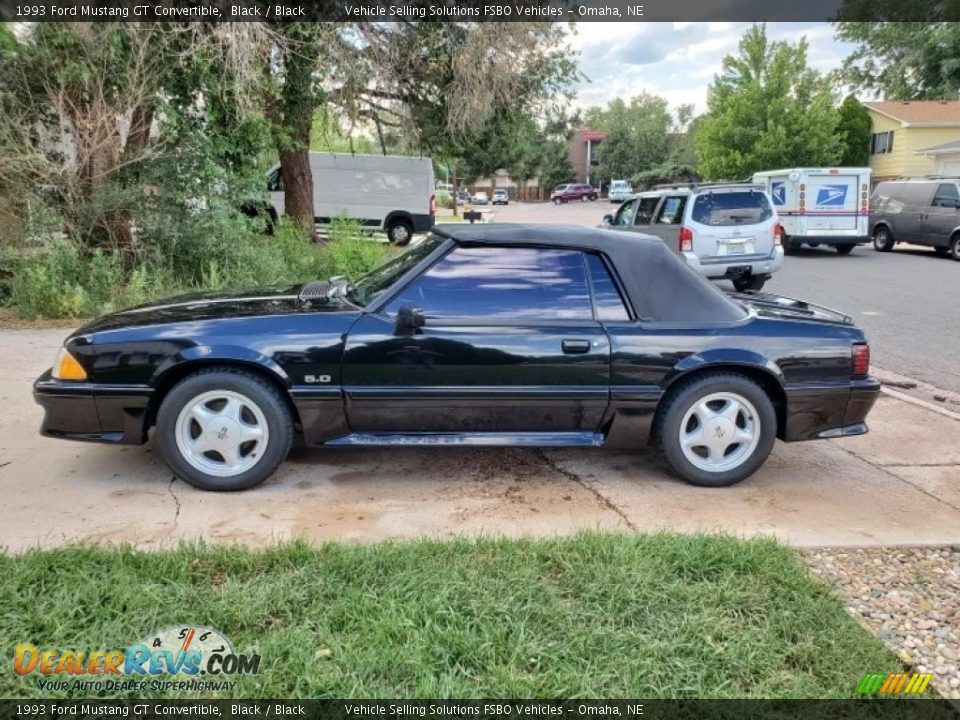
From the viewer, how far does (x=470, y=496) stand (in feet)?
13.1

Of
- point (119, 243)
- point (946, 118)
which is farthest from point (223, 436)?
point (946, 118)

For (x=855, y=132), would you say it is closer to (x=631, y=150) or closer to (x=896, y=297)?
(x=896, y=297)

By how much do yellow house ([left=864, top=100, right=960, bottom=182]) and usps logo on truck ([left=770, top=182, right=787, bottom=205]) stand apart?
1567cm

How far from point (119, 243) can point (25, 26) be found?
2.59 m

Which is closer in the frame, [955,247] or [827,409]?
[827,409]

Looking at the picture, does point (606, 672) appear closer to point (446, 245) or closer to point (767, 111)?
point (446, 245)

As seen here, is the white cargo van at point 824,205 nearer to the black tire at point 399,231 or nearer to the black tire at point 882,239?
the black tire at point 882,239

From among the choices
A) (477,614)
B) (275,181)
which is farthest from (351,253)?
(275,181)

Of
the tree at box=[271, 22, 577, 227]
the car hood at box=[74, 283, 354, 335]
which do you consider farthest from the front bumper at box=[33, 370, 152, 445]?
the tree at box=[271, 22, 577, 227]

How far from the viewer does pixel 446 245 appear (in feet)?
13.5

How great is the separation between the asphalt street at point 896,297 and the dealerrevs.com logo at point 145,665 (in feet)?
21.9

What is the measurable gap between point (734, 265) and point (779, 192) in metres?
8.66

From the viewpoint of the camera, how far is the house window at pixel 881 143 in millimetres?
33812

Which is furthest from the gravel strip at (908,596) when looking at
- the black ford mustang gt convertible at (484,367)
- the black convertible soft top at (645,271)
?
the black convertible soft top at (645,271)
